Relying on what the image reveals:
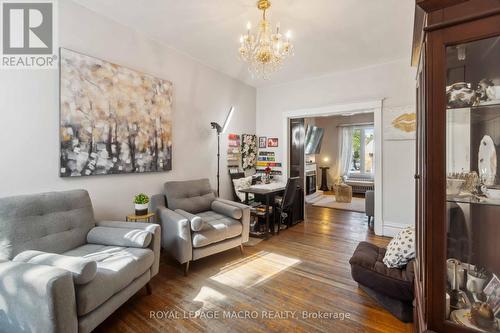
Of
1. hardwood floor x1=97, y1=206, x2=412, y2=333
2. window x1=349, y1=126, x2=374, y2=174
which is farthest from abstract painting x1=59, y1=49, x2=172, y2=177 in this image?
window x1=349, y1=126, x2=374, y2=174

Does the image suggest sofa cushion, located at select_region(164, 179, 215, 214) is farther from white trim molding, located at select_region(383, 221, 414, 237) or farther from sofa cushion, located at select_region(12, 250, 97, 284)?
white trim molding, located at select_region(383, 221, 414, 237)

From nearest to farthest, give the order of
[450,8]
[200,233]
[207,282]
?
[450,8] < [207,282] < [200,233]

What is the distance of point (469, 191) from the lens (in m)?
1.12

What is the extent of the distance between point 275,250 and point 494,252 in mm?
2424

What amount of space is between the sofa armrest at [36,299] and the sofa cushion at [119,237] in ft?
2.14

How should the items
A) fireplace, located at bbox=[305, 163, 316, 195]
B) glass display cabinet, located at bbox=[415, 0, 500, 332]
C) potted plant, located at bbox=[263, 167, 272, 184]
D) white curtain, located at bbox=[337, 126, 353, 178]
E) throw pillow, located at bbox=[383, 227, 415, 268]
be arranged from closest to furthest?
glass display cabinet, located at bbox=[415, 0, 500, 332]
throw pillow, located at bbox=[383, 227, 415, 268]
potted plant, located at bbox=[263, 167, 272, 184]
fireplace, located at bbox=[305, 163, 316, 195]
white curtain, located at bbox=[337, 126, 353, 178]

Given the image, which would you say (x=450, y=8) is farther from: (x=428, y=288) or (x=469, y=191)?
(x=428, y=288)

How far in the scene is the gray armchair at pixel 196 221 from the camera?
254cm

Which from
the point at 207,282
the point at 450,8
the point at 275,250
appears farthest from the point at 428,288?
the point at 275,250

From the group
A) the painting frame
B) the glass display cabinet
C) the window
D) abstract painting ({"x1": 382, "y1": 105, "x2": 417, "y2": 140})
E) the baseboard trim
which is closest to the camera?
the glass display cabinet

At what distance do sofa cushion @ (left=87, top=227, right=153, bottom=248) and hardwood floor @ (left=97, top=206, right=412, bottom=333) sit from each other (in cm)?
52

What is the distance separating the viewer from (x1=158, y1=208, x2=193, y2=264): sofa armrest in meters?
2.51

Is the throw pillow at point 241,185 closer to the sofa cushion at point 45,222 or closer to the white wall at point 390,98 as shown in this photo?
the white wall at point 390,98

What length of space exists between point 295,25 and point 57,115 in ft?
8.57
